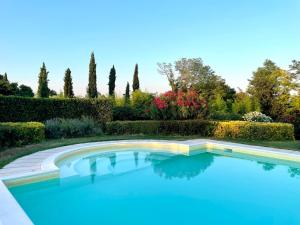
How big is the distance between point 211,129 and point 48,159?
858 centimetres

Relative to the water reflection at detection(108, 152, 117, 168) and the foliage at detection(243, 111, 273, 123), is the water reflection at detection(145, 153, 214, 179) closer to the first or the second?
the water reflection at detection(108, 152, 117, 168)

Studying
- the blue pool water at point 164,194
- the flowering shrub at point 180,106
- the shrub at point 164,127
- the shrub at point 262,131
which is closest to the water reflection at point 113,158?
the blue pool water at point 164,194

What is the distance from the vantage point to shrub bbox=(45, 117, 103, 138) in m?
11.7

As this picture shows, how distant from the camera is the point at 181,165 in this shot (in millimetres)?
8164

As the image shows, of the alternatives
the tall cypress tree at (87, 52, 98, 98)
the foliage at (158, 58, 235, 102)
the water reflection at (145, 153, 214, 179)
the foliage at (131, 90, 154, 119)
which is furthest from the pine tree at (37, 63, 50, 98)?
the foliage at (158, 58, 235, 102)

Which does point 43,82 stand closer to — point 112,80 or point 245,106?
point 112,80

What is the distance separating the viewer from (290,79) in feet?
69.1

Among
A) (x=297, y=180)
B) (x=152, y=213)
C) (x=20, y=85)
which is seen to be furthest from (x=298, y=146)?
(x=20, y=85)

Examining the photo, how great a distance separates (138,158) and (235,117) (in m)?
10.9

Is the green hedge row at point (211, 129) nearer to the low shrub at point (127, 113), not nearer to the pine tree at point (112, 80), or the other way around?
the low shrub at point (127, 113)

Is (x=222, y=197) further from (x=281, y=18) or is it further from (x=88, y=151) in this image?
(x=281, y=18)

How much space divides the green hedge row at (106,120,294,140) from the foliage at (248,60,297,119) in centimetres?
912

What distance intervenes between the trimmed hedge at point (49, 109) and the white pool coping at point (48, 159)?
4.55 metres

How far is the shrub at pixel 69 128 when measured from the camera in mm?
11664
